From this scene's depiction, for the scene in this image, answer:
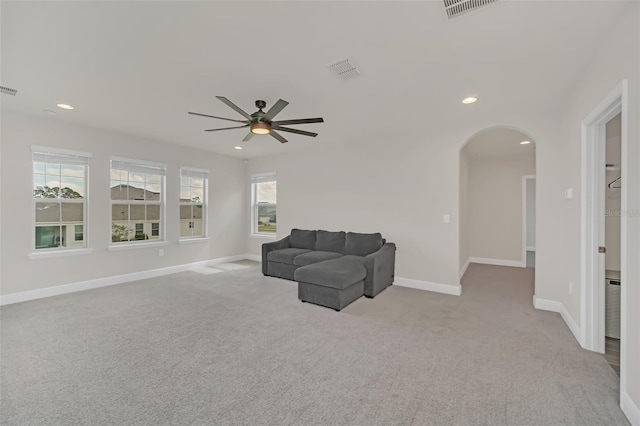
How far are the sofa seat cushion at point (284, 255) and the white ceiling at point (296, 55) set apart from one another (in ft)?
8.19

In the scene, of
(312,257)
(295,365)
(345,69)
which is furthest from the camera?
(312,257)

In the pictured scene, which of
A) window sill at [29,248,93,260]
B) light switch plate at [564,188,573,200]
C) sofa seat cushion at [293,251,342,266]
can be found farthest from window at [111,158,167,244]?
light switch plate at [564,188,573,200]

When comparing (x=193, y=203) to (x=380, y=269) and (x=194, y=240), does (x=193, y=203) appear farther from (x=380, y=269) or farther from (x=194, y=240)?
(x=380, y=269)

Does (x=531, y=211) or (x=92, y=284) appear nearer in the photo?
(x=92, y=284)

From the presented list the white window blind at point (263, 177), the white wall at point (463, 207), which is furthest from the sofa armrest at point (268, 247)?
the white wall at point (463, 207)

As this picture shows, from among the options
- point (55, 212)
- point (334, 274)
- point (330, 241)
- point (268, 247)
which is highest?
point (55, 212)

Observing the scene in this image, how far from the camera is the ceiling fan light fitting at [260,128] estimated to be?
10.6 ft

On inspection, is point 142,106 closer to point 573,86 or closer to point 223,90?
point 223,90

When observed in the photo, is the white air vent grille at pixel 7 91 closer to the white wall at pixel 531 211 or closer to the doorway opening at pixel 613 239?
the doorway opening at pixel 613 239

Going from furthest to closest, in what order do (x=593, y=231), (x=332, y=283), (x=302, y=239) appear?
(x=302, y=239) → (x=332, y=283) → (x=593, y=231)

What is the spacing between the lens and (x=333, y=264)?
4.01 meters

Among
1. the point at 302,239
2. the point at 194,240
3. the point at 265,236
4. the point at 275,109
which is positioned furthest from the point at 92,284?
the point at 275,109

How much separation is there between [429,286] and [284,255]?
8.54 ft

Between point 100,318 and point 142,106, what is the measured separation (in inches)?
108
